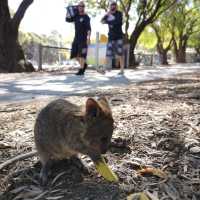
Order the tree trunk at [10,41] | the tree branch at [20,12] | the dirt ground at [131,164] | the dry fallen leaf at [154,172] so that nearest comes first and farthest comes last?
1. the dirt ground at [131,164]
2. the dry fallen leaf at [154,172]
3. the tree trunk at [10,41]
4. the tree branch at [20,12]

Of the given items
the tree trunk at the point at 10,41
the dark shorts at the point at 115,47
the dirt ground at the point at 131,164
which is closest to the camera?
the dirt ground at the point at 131,164

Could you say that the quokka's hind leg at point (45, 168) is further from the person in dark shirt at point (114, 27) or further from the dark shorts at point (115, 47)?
the dark shorts at point (115, 47)

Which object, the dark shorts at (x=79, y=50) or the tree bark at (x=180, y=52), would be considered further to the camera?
the tree bark at (x=180, y=52)

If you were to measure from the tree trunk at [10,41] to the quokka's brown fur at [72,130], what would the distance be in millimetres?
16281

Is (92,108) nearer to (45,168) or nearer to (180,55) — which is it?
(45,168)

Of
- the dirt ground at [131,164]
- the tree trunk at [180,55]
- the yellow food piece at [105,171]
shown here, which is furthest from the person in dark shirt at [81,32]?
the tree trunk at [180,55]

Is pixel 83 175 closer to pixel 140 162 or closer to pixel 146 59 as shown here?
pixel 140 162

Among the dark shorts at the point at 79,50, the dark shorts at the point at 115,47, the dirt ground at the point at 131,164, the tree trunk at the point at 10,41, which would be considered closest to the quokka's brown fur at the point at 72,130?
the dirt ground at the point at 131,164

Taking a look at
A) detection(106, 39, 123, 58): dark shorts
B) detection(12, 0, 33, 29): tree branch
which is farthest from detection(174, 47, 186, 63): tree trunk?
detection(106, 39, 123, 58): dark shorts

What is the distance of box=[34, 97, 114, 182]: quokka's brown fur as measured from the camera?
11.3 ft

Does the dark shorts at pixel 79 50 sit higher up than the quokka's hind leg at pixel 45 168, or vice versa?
the dark shorts at pixel 79 50

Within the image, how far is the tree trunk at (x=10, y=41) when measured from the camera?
20.1 m

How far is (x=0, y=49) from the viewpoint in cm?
2003

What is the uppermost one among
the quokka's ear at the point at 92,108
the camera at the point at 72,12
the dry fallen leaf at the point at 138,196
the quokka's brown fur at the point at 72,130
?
the camera at the point at 72,12
